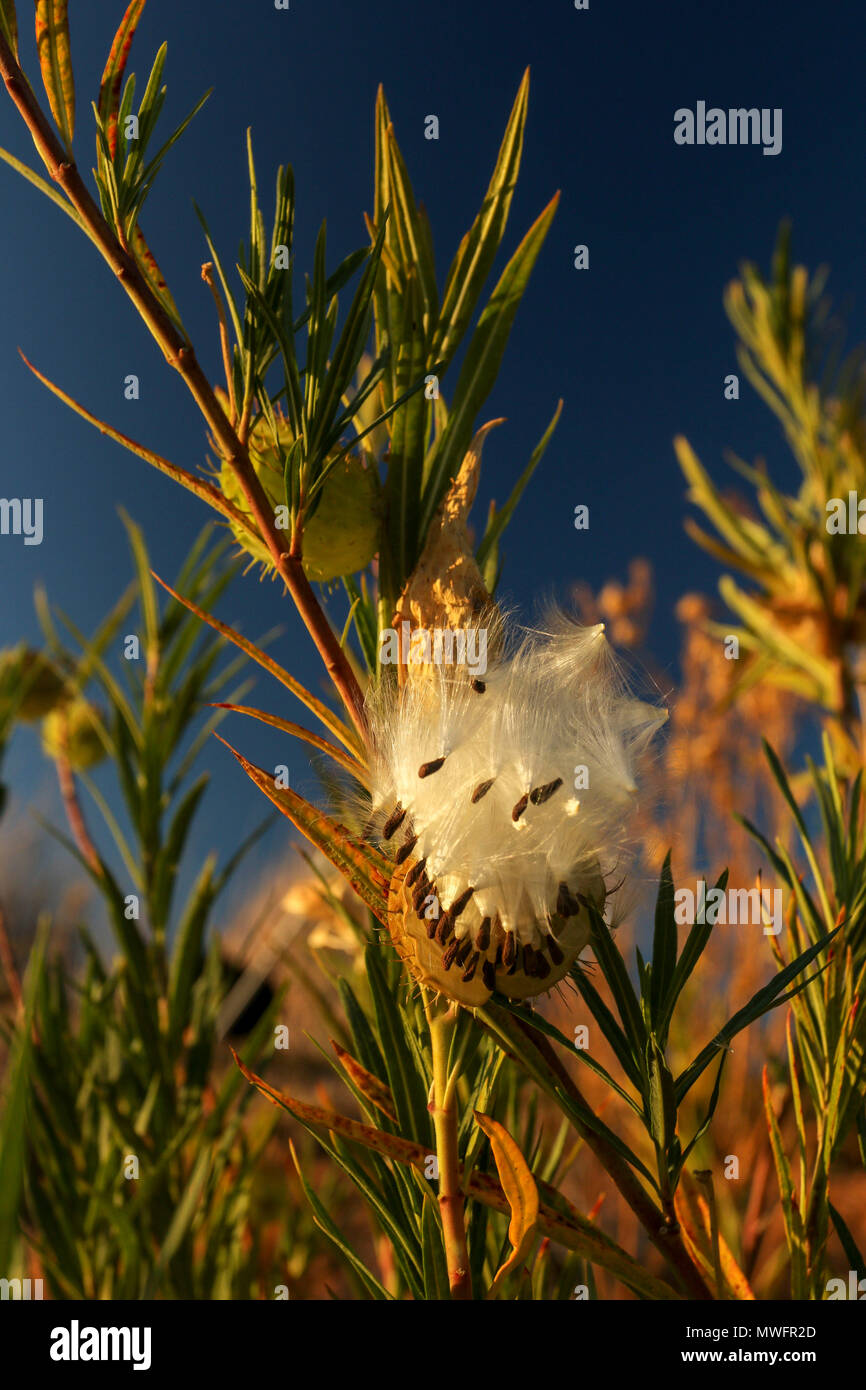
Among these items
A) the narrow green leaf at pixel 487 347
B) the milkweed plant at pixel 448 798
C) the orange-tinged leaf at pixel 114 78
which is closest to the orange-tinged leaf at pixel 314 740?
the milkweed plant at pixel 448 798

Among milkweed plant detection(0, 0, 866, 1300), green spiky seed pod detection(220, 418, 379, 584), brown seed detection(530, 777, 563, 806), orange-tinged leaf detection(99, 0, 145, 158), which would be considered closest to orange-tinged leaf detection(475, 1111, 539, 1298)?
milkweed plant detection(0, 0, 866, 1300)

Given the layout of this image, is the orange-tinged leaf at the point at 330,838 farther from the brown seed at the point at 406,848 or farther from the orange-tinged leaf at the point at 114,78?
the orange-tinged leaf at the point at 114,78

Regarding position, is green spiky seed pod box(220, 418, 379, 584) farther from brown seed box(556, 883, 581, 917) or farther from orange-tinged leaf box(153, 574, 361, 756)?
brown seed box(556, 883, 581, 917)

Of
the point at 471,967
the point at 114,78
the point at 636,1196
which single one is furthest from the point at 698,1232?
the point at 114,78

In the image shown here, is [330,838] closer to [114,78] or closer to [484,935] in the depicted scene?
[484,935]
